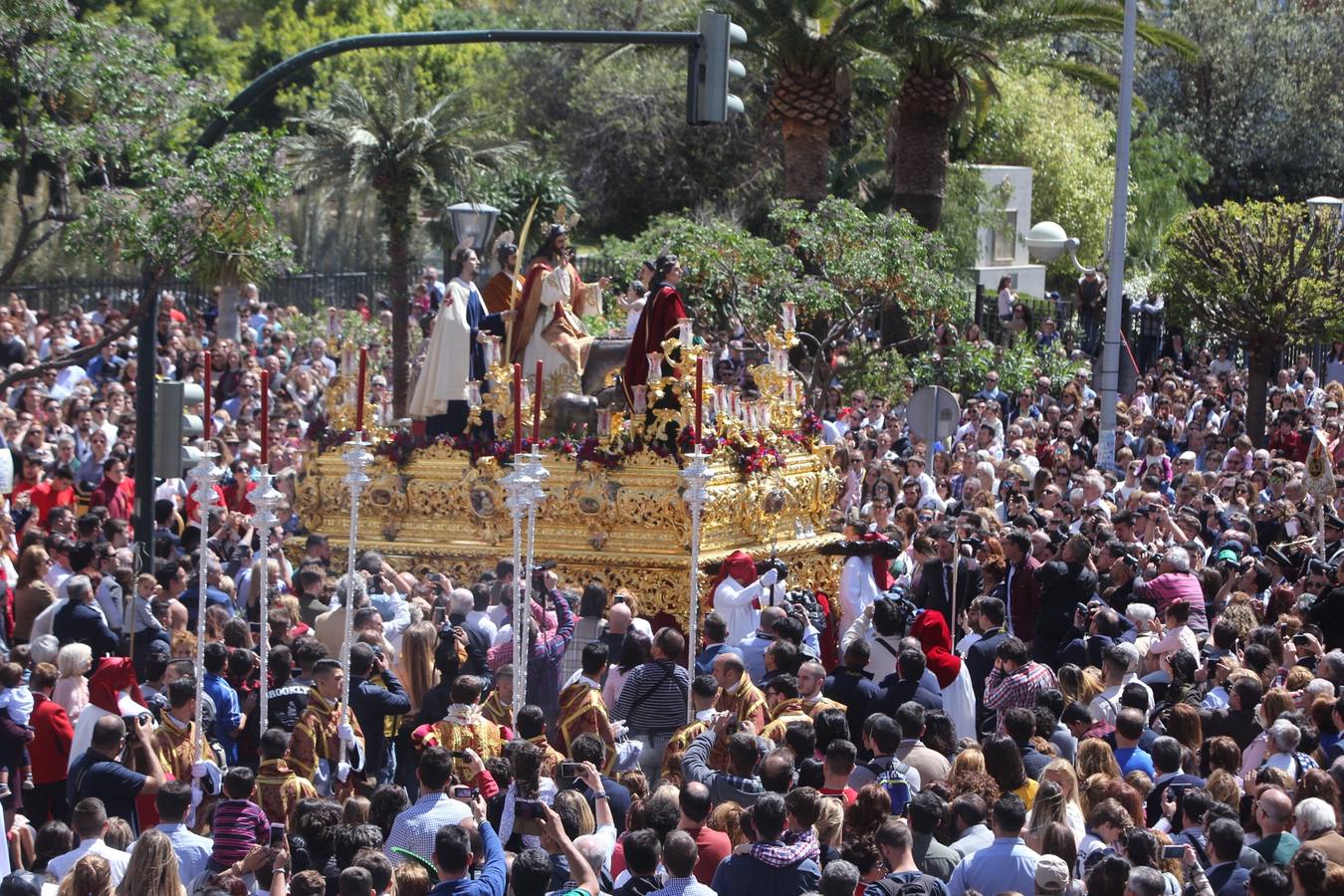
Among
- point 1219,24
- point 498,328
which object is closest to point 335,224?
point 1219,24

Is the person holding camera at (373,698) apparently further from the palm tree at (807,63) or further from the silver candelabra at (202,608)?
the palm tree at (807,63)

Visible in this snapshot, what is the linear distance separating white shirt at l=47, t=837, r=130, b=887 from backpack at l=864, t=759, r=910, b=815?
340 cm

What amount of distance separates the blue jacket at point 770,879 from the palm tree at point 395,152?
1669 centimetres

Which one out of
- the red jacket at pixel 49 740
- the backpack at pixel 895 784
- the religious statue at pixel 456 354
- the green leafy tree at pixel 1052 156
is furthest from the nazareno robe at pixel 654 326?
the green leafy tree at pixel 1052 156

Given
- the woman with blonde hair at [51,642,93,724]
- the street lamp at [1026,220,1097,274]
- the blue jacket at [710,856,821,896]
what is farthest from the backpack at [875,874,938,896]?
the street lamp at [1026,220,1097,274]

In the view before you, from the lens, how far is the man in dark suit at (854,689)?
36.6 ft

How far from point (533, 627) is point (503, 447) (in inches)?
161

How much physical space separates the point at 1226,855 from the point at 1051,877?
915 mm

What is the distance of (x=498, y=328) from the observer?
58.5 feet

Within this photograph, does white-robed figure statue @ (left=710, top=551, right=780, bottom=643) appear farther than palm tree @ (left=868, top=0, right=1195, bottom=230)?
No

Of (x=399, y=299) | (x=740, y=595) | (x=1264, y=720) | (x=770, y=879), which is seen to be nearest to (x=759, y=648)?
(x=740, y=595)

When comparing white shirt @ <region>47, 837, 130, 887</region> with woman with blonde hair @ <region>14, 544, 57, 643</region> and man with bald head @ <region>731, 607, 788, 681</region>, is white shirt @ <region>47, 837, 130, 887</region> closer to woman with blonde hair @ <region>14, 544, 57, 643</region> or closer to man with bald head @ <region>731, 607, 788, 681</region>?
man with bald head @ <region>731, 607, 788, 681</region>

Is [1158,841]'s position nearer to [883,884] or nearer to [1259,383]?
[883,884]

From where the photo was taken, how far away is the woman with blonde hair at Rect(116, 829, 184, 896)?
7.85 meters
